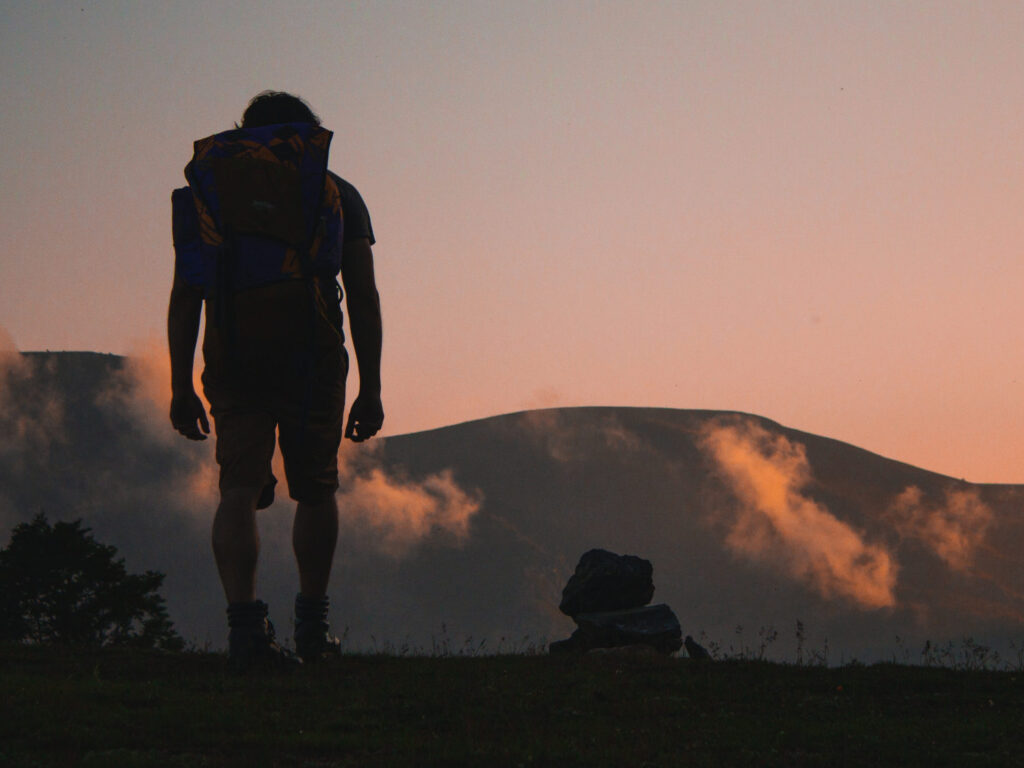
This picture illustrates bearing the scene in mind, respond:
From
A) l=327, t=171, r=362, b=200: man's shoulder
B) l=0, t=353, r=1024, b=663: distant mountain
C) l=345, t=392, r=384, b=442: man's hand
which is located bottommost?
l=345, t=392, r=384, b=442: man's hand

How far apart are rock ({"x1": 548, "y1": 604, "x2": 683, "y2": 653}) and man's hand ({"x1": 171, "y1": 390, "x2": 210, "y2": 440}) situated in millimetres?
5799

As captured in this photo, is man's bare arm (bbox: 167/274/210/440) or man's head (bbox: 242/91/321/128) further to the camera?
man's head (bbox: 242/91/321/128)

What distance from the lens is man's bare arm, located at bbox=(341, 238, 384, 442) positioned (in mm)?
5914

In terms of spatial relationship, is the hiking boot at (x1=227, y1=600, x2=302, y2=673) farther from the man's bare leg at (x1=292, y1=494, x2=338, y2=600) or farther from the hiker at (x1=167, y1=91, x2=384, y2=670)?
the man's bare leg at (x1=292, y1=494, x2=338, y2=600)

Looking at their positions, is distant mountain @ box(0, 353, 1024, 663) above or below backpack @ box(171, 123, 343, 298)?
above

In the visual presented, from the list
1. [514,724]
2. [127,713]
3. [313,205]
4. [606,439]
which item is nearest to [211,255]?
[313,205]

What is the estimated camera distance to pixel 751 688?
5.84 metres

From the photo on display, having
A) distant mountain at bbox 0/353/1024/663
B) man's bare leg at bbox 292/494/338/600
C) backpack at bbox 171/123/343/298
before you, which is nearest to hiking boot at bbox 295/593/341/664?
man's bare leg at bbox 292/494/338/600

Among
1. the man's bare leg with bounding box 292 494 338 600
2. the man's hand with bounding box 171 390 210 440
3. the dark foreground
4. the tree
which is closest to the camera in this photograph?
the dark foreground

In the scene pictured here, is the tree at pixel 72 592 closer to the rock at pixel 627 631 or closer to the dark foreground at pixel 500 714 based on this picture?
the rock at pixel 627 631

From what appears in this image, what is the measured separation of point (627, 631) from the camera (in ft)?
35.5

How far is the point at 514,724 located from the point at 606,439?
7604 inches

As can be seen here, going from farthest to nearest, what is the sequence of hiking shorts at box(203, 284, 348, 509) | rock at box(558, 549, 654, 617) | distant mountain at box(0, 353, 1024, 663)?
distant mountain at box(0, 353, 1024, 663) → rock at box(558, 549, 654, 617) → hiking shorts at box(203, 284, 348, 509)

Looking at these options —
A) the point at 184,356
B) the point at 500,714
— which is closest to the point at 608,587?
the point at 184,356
